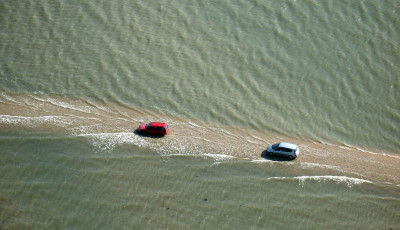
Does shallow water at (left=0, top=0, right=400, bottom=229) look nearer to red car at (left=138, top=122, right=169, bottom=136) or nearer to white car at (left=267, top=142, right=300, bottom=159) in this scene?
red car at (left=138, top=122, right=169, bottom=136)

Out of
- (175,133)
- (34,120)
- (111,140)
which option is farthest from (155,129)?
(34,120)

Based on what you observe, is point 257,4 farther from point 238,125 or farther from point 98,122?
point 98,122

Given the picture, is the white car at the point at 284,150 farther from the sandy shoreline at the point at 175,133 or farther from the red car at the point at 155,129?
the red car at the point at 155,129

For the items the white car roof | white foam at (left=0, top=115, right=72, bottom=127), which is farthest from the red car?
the white car roof

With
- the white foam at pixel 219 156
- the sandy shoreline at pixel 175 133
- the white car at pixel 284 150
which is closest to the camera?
the white car at pixel 284 150

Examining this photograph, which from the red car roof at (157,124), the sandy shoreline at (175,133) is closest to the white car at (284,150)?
the sandy shoreline at (175,133)

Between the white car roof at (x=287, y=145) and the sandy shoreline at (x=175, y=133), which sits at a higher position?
the white car roof at (x=287, y=145)

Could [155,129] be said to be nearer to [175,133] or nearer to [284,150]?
[175,133]
